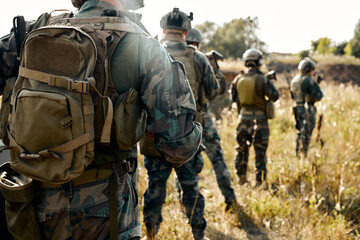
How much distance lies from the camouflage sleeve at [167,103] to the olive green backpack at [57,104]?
0.18 m

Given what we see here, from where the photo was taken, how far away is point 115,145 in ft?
4.23

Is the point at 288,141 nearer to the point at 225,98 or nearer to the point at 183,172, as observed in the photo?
the point at 183,172

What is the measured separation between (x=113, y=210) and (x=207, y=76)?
6.31 feet

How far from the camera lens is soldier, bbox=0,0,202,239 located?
3.99ft

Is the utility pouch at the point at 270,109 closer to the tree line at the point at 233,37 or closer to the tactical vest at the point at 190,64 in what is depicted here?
the tactical vest at the point at 190,64

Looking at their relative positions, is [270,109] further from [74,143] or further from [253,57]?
[74,143]

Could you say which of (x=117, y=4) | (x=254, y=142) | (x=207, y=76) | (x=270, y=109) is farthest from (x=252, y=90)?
(x=117, y=4)

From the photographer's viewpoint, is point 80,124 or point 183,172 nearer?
point 80,124

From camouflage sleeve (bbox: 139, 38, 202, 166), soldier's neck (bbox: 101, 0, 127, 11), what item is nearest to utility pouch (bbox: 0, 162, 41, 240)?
camouflage sleeve (bbox: 139, 38, 202, 166)

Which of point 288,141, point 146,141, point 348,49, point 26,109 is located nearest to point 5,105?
point 26,109

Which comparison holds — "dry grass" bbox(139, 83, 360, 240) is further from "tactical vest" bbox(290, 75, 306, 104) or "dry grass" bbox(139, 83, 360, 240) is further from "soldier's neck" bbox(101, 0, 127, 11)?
"soldier's neck" bbox(101, 0, 127, 11)

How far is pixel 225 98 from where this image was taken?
1247 centimetres

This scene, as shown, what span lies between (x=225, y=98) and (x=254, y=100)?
27.7 feet

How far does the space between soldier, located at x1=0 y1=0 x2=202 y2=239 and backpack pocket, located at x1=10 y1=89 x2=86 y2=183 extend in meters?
0.14
